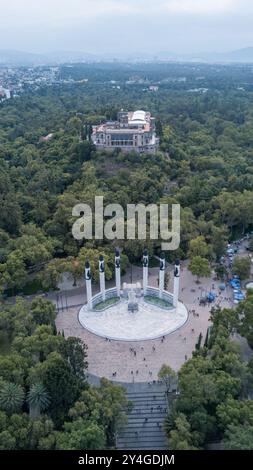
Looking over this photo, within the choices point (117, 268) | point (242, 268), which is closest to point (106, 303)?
point (117, 268)

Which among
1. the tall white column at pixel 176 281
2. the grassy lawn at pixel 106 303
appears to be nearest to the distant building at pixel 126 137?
the grassy lawn at pixel 106 303

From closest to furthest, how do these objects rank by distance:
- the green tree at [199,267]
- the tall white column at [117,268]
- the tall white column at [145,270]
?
the tall white column at [117,268]
the tall white column at [145,270]
the green tree at [199,267]

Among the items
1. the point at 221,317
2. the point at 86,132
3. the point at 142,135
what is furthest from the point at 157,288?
the point at 86,132

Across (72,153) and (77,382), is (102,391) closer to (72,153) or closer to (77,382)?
(77,382)

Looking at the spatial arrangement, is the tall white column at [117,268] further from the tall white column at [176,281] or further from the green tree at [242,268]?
the green tree at [242,268]

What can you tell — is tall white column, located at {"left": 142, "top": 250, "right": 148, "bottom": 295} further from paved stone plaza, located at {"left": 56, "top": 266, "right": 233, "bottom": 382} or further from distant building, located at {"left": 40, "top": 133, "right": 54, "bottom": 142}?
distant building, located at {"left": 40, "top": 133, "right": 54, "bottom": 142}

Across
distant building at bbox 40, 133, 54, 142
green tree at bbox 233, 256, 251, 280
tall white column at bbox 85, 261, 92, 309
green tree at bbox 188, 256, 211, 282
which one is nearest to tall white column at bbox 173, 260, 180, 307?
green tree at bbox 188, 256, 211, 282
